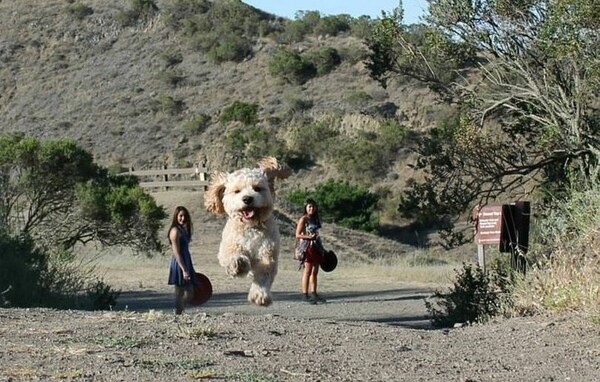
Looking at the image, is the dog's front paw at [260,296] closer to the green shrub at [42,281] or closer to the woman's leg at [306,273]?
the green shrub at [42,281]

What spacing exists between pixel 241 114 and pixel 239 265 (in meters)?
50.8

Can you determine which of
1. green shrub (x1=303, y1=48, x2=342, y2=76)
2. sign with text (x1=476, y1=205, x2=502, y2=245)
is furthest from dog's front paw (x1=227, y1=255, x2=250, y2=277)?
green shrub (x1=303, y1=48, x2=342, y2=76)

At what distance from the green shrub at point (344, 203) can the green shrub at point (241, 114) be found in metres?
11.4

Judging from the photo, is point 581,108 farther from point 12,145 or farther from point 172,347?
point 12,145

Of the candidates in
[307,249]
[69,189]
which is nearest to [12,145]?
[69,189]

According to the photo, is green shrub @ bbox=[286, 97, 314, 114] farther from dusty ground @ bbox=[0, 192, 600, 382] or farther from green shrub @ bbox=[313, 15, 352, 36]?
dusty ground @ bbox=[0, 192, 600, 382]

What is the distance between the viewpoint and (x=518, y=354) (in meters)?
10.7

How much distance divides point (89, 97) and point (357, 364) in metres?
61.6

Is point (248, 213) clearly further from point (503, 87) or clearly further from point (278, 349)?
point (503, 87)

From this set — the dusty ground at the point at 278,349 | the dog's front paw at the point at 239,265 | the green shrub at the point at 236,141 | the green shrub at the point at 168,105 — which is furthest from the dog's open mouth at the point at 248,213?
→ the green shrub at the point at 168,105

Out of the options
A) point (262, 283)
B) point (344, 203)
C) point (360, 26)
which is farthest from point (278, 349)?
point (360, 26)

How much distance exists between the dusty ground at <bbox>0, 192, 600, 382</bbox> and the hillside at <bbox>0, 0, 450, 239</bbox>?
42.9 metres

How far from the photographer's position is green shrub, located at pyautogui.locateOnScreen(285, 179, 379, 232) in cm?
5150

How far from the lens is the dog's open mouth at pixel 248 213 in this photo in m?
13.4
